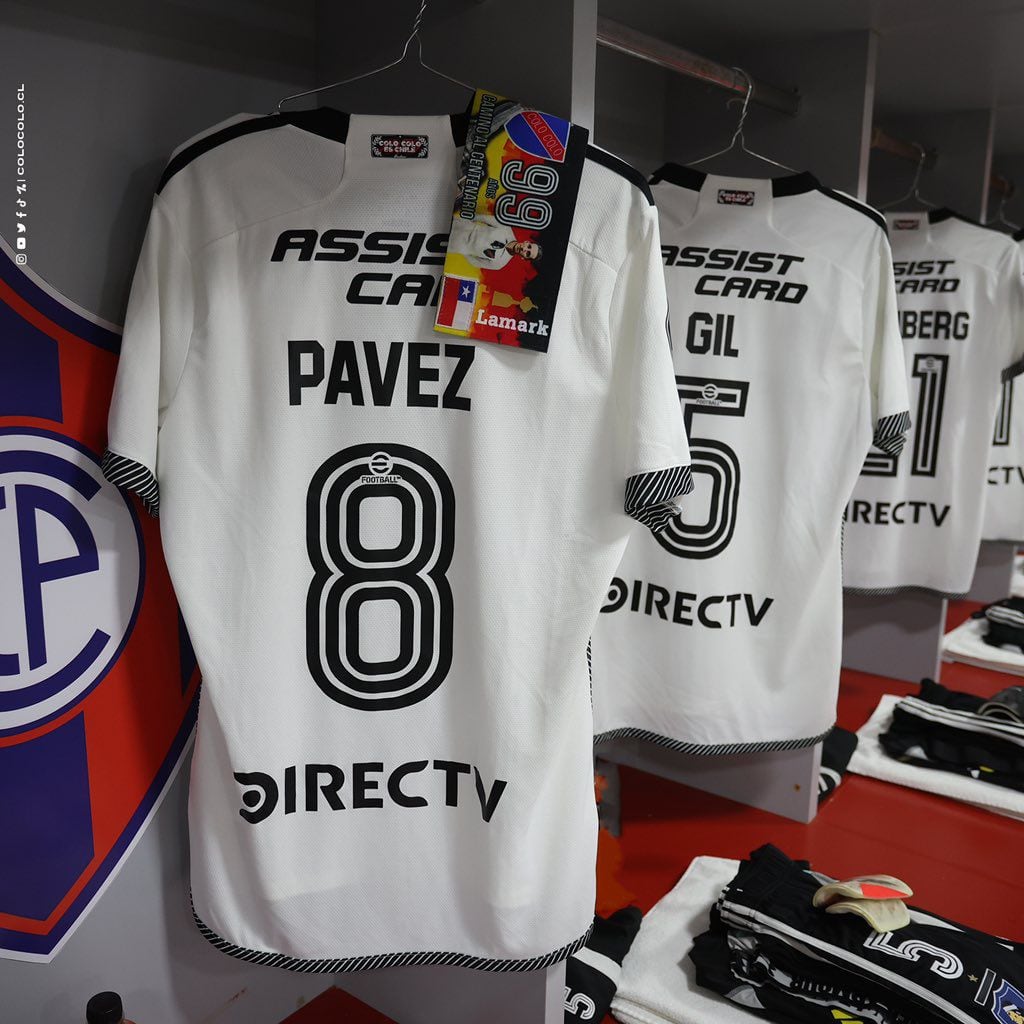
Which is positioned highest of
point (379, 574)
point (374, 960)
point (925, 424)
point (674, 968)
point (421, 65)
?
point (421, 65)

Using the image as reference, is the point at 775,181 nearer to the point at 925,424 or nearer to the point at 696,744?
the point at 696,744

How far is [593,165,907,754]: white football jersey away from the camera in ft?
6.01

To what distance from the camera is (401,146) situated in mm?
1188

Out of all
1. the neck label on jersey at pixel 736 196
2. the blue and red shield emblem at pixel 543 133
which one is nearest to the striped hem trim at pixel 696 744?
the neck label on jersey at pixel 736 196

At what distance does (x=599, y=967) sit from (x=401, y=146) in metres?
1.35

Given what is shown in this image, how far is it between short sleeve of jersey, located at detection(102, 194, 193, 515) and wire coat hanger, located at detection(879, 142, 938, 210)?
2.35 meters

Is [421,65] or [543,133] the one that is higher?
[421,65]

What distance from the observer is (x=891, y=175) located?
120 inches

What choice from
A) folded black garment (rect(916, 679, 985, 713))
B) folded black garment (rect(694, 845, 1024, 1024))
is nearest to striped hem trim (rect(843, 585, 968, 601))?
folded black garment (rect(916, 679, 985, 713))

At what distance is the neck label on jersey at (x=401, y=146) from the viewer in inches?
46.7

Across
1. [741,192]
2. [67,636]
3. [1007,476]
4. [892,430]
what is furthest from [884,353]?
[1007,476]

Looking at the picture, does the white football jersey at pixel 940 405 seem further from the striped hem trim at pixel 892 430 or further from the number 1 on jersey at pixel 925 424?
the striped hem trim at pixel 892 430

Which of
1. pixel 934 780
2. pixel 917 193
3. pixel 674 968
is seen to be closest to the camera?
pixel 674 968

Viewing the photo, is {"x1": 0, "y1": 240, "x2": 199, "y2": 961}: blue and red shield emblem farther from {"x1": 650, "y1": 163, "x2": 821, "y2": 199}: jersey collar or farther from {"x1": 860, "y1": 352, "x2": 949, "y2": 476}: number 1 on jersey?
{"x1": 860, "y1": 352, "x2": 949, "y2": 476}: number 1 on jersey
